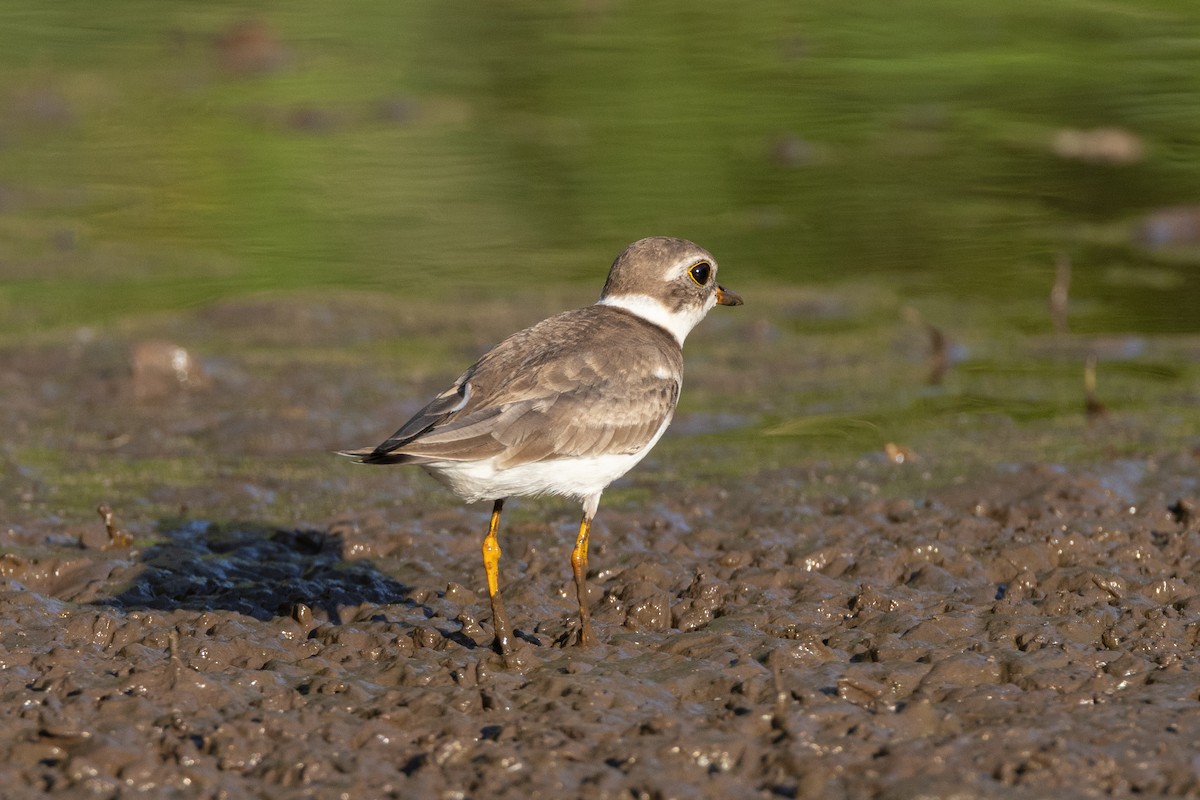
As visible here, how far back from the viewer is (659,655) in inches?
221

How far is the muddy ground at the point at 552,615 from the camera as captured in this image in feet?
15.1

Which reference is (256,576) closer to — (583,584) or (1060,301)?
(583,584)

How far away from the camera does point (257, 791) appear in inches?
179

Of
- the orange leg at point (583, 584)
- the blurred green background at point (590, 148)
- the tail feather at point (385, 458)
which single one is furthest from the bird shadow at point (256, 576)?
the blurred green background at point (590, 148)

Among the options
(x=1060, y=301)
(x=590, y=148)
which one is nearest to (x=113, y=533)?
(x=1060, y=301)

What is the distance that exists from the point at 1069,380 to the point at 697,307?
3485 millimetres

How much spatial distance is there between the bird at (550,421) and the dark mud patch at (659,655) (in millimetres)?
541

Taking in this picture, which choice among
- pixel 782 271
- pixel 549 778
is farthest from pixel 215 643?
pixel 782 271

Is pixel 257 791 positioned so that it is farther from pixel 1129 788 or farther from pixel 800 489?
pixel 800 489

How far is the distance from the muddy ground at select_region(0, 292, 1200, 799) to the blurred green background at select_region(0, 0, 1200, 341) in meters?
2.46

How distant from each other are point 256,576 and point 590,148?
27.9 ft

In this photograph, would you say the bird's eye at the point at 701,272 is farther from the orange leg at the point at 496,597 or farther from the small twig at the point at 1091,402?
the small twig at the point at 1091,402

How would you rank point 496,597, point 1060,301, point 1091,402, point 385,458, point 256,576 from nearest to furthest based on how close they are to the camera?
point 385,458
point 496,597
point 256,576
point 1091,402
point 1060,301

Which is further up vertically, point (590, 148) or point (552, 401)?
point (552, 401)
